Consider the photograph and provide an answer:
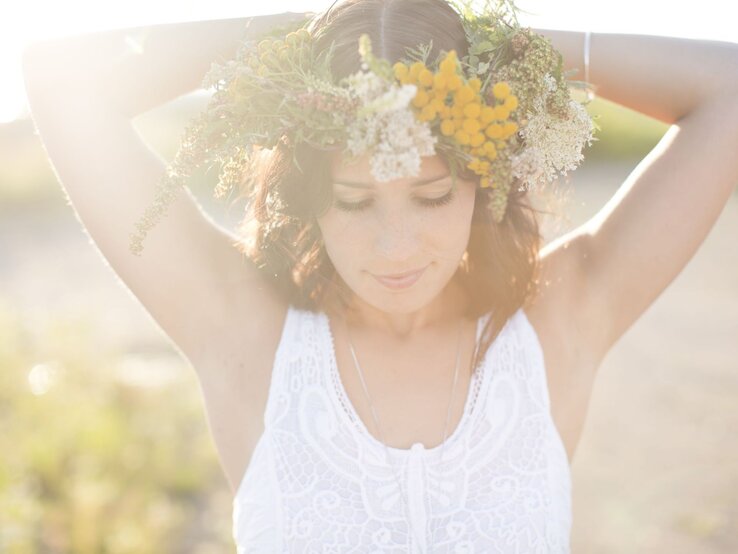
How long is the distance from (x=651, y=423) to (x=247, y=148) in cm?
405

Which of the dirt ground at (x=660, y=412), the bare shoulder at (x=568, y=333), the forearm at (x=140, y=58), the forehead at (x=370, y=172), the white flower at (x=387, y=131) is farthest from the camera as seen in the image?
the dirt ground at (x=660, y=412)

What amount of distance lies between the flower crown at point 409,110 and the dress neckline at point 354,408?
0.53 m

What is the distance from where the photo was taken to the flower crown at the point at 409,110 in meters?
1.74

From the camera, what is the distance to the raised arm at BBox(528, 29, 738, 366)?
2.30 meters

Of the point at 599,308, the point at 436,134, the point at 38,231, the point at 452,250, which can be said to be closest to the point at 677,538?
the point at 599,308

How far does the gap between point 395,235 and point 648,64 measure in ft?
3.20

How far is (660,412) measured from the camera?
5.47m

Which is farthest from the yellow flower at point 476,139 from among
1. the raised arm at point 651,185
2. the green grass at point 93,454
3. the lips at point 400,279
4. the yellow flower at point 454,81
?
the green grass at point 93,454

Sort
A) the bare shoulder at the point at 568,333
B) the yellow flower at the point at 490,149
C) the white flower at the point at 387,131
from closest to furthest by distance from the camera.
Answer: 1. the white flower at the point at 387,131
2. the yellow flower at the point at 490,149
3. the bare shoulder at the point at 568,333

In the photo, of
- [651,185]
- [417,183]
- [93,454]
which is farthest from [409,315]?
[93,454]

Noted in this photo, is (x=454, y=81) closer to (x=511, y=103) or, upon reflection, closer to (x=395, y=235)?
(x=511, y=103)

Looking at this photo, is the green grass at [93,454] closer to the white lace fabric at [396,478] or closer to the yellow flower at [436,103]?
the white lace fabric at [396,478]

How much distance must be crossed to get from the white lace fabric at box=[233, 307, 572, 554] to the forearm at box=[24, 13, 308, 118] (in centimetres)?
79

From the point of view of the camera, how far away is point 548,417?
227cm
